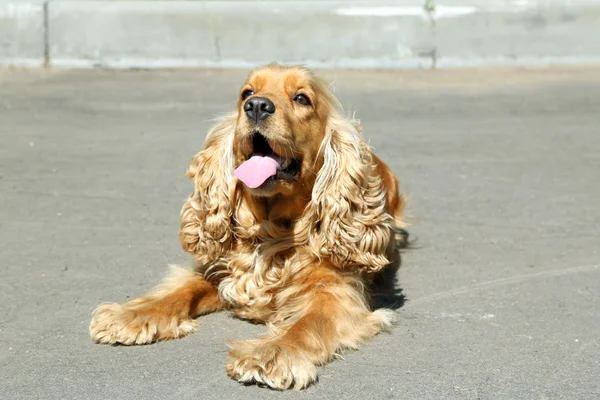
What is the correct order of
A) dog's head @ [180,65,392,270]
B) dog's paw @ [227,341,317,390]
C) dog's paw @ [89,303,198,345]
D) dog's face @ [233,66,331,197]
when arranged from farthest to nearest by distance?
dog's head @ [180,65,392,270] < dog's face @ [233,66,331,197] < dog's paw @ [89,303,198,345] < dog's paw @ [227,341,317,390]

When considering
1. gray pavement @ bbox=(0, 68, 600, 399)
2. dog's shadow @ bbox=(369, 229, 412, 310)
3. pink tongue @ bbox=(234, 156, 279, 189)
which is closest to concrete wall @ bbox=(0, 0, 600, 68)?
gray pavement @ bbox=(0, 68, 600, 399)

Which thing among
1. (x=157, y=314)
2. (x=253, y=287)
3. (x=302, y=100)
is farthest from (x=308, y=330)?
(x=302, y=100)

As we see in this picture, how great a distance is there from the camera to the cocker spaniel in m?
4.49

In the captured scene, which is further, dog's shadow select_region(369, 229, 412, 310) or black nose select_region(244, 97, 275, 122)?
dog's shadow select_region(369, 229, 412, 310)

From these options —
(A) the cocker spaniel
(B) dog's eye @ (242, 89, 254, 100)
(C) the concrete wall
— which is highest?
(C) the concrete wall

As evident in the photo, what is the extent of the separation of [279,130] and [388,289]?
4.56ft

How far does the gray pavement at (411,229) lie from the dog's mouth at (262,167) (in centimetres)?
77

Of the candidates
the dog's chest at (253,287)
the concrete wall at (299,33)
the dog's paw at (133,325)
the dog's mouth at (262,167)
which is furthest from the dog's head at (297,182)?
the concrete wall at (299,33)

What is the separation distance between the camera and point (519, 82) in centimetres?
1153

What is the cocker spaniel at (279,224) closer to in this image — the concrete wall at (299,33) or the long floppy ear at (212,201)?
the long floppy ear at (212,201)

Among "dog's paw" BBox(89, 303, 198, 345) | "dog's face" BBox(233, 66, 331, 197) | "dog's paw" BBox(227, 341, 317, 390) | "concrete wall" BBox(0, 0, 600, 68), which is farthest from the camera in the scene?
"concrete wall" BBox(0, 0, 600, 68)

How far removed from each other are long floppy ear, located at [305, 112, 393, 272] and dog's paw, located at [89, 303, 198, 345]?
0.83 m

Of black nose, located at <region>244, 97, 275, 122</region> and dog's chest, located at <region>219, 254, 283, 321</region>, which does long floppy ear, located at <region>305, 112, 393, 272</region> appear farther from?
black nose, located at <region>244, 97, 275, 122</region>

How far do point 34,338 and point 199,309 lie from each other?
0.84m
